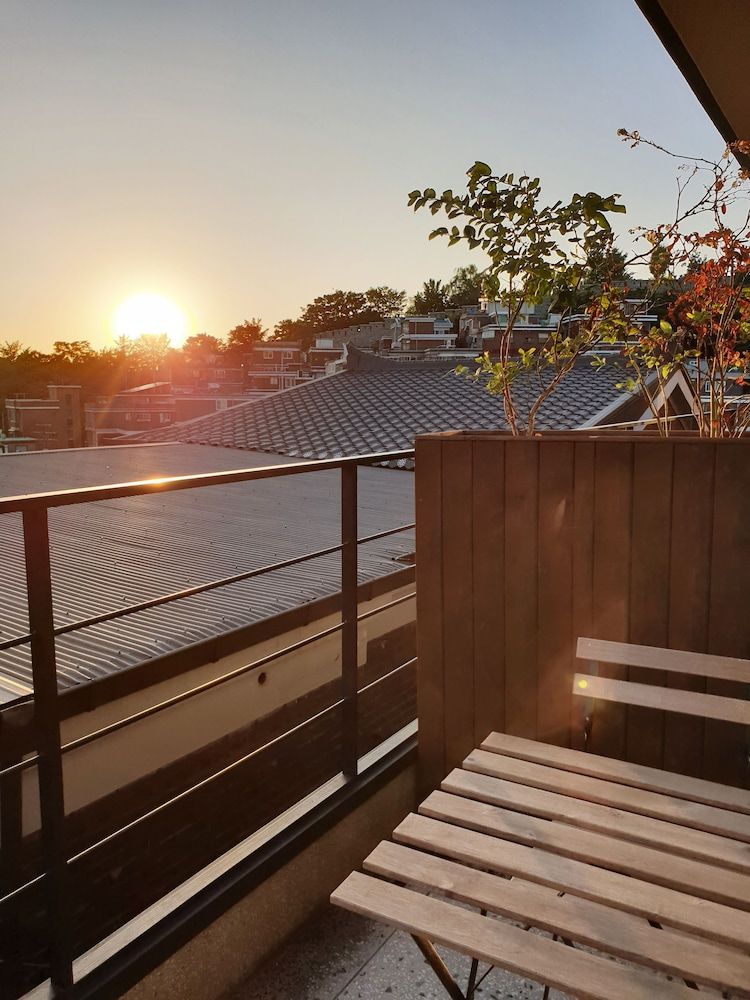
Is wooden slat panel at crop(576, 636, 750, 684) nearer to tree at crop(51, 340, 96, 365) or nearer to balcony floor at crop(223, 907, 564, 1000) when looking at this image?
balcony floor at crop(223, 907, 564, 1000)

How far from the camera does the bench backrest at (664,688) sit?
1789mm

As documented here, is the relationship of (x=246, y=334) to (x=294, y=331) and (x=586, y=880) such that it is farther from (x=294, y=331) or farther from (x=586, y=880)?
(x=586, y=880)

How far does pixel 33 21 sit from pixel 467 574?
15.5m

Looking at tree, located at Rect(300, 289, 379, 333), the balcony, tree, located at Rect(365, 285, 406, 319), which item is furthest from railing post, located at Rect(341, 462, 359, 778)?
tree, located at Rect(365, 285, 406, 319)

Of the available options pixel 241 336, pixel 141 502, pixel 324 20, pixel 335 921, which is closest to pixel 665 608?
pixel 335 921

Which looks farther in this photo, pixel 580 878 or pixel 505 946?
pixel 580 878

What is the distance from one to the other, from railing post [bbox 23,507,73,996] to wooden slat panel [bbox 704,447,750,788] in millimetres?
1530

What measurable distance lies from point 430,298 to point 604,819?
61290 millimetres

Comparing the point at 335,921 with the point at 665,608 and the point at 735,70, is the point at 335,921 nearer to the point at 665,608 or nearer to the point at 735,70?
the point at 665,608

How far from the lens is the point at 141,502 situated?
26.8 feet

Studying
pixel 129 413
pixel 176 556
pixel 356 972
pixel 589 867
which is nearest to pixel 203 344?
pixel 129 413

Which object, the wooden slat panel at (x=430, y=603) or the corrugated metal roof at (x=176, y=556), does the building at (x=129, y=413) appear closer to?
the corrugated metal roof at (x=176, y=556)

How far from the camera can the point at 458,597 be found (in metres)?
2.19

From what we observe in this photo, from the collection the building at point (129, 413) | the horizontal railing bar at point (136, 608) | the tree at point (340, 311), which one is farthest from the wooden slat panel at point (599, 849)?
the tree at point (340, 311)
